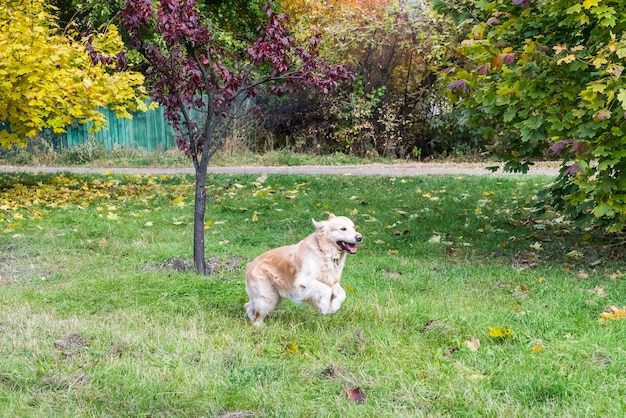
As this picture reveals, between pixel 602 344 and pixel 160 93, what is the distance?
4694 millimetres

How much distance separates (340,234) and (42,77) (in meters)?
7.74

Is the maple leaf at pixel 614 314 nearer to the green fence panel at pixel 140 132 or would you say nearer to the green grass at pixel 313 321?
the green grass at pixel 313 321

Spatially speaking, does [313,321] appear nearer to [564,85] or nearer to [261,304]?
[261,304]

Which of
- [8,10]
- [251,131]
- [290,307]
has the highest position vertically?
[8,10]

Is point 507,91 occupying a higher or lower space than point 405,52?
lower

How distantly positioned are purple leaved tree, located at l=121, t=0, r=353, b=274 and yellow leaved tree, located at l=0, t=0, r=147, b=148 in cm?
394

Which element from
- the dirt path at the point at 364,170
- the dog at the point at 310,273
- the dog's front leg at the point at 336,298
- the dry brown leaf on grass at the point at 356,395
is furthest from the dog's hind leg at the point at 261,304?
the dirt path at the point at 364,170

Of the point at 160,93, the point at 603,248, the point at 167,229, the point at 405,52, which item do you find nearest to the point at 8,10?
the point at 167,229

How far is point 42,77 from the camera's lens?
34.0ft

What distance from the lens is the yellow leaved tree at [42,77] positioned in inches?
398

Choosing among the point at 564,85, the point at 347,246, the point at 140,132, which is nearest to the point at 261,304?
the point at 347,246

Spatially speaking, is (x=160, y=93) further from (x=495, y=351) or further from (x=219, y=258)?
(x=495, y=351)

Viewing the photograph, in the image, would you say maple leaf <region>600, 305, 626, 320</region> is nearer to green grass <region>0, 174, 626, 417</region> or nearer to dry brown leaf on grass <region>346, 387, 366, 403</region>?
green grass <region>0, 174, 626, 417</region>

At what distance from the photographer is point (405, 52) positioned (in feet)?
65.0
